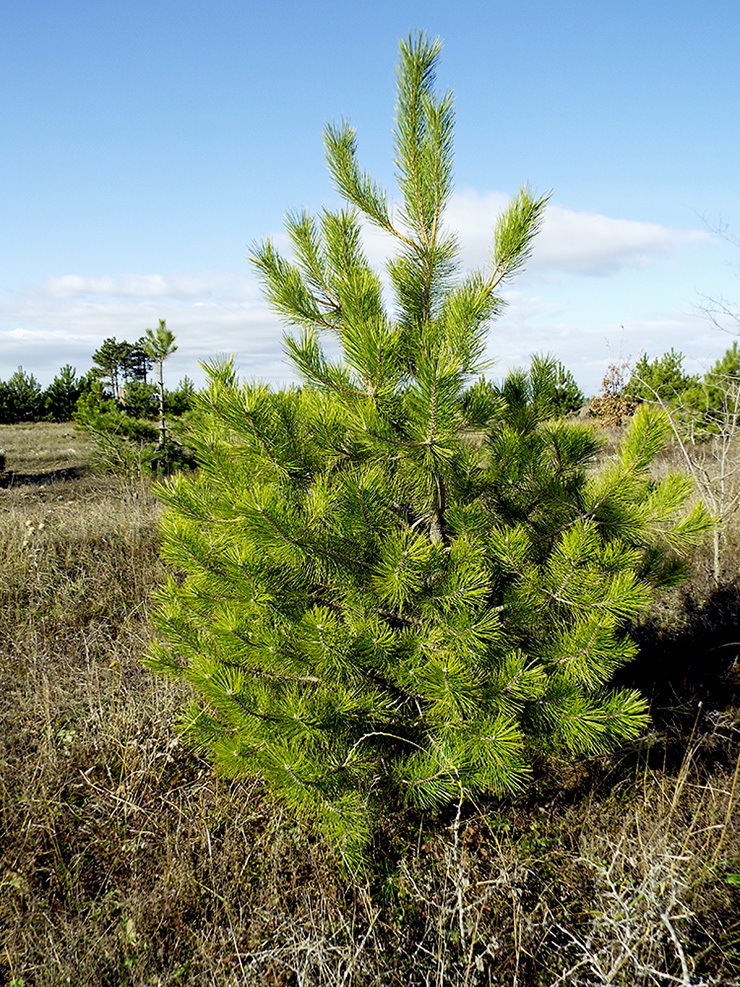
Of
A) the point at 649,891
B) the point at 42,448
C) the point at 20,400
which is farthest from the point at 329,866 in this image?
the point at 20,400

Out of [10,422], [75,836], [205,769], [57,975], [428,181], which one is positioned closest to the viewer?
[57,975]

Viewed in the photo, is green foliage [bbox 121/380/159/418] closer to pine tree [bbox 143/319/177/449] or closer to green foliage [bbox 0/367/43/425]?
pine tree [bbox 143/319/177/449]

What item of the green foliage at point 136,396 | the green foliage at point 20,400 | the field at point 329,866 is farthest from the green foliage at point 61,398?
the field at point 329,866

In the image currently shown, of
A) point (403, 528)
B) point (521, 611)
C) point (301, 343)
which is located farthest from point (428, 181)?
point (521, 611)

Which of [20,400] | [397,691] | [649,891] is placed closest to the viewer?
[649,891]

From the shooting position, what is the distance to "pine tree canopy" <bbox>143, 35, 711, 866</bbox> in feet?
7.46

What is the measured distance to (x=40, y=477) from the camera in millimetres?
12500

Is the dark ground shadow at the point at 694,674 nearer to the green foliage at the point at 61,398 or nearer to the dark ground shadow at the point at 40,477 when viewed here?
the dark ground shadow at the point at 40,477

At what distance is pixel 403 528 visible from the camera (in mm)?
2533

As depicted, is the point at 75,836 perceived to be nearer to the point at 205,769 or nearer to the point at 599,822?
the point at 205,769

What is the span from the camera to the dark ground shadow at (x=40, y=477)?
11666 millimetres

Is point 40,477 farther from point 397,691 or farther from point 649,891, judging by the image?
point 649,891

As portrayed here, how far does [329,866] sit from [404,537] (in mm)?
1476

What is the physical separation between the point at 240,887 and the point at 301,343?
215 centimetres
